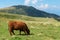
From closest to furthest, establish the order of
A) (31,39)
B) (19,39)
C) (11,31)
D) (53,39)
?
(19,39) < (31,39) < (53,39) < (11,31)

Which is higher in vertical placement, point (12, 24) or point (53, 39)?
point (12, 24)

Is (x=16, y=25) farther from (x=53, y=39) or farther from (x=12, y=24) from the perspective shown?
(x=53, y=39)

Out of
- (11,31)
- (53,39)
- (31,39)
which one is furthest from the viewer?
(11,31)

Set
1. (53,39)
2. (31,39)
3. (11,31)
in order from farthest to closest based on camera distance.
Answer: (11,31)
(53,39)
(31,39)

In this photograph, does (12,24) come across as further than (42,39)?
Yes

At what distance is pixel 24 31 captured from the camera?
2247 cm

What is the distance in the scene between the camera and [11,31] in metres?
21.6

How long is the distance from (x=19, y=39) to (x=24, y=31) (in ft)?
17.7

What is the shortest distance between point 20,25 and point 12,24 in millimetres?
990

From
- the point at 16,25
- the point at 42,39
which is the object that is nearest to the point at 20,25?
the point at 16,25

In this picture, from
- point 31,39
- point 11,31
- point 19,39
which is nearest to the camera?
point 19,39

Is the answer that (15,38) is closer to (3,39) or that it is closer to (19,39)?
(19,39)

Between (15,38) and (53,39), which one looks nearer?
(15,38)

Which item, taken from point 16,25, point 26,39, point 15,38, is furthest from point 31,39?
point 16,25
